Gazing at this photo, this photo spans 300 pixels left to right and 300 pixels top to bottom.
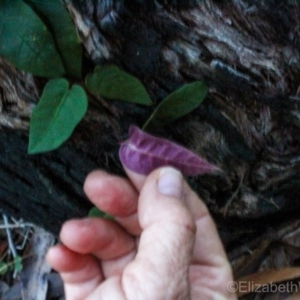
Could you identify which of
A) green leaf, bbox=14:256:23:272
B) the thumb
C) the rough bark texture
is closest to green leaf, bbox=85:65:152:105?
the rough bark texture

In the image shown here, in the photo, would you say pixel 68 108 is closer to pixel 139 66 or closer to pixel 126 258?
pixel 139 66

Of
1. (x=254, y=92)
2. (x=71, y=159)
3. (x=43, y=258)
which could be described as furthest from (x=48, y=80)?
(x=43, y=258)

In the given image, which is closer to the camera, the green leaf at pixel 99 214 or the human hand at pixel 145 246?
the human hand at pixel 145 246

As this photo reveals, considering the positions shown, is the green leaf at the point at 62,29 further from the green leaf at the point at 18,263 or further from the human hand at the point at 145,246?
the green leaf at the point at 18,263

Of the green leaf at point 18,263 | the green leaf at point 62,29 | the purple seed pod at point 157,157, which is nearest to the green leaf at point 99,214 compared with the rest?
the purple seed pod at point 157,157

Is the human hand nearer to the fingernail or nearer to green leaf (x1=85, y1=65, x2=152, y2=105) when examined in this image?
the fingernail
